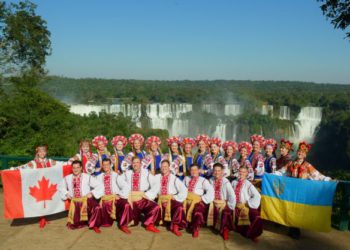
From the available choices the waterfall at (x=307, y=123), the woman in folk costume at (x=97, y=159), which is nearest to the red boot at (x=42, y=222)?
the woman in folk costume at (x=97, y=159)

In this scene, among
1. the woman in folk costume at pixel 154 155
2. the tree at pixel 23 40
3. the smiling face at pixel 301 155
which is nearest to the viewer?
the smiling face at pixel 301 155

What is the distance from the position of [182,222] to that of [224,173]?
3.74 ft

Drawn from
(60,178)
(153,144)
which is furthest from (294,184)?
(60,178)

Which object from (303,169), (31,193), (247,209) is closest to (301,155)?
(303,169)

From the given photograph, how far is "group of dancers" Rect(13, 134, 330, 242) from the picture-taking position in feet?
20.4

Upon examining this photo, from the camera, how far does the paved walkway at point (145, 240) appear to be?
5875 millimetres

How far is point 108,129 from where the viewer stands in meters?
36.9

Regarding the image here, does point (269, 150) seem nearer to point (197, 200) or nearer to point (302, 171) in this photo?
point (302, 171)

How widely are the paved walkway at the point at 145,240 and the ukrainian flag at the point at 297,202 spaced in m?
0.28

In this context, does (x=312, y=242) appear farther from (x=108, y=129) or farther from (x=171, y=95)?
(x=171, y=95)

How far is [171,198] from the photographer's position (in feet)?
21.3

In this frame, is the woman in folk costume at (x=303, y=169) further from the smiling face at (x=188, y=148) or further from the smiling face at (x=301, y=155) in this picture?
the smiling face at (x=188, y=148)

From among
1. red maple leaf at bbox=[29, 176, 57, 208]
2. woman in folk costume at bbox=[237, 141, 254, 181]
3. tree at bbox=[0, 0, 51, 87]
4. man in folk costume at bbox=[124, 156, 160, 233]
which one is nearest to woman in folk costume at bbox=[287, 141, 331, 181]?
woman in folk costume at bbox=[237, 141, 254, 181]

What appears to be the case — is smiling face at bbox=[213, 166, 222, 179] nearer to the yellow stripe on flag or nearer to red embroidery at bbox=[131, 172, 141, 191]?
the yellow stripe on flag
